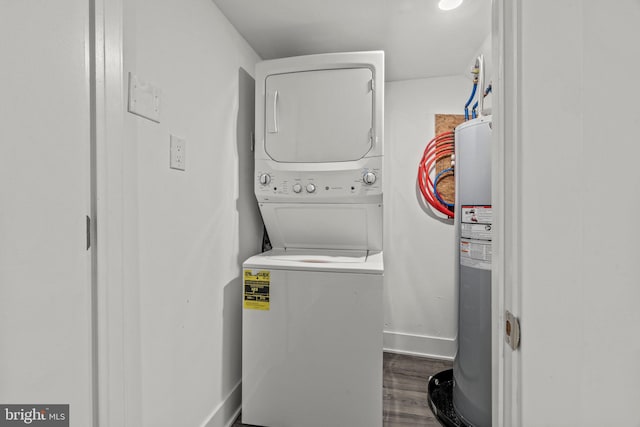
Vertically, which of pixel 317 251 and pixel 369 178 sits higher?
pixel 369 178

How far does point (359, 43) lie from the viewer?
1.94m

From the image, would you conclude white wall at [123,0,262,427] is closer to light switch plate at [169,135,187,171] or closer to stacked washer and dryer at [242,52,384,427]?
light switch plate at [169,135,187,171]

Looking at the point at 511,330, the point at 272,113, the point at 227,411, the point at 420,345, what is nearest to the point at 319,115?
the point at 272,113

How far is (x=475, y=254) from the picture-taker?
1.57 metres

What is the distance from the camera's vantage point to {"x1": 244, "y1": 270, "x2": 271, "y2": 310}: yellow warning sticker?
1.63 m

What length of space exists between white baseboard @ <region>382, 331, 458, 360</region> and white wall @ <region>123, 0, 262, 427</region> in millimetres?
1360

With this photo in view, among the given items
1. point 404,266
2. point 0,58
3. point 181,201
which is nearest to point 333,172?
point 181,201

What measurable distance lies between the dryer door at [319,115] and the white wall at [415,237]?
0.86 metres

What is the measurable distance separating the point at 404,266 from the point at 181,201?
6.20ft

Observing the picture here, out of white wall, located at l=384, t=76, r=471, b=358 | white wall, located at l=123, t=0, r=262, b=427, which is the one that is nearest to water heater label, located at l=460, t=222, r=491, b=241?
white wall, located at l=384, t=76, r=471, b=358

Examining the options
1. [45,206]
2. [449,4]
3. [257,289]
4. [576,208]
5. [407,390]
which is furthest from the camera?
[407,390]

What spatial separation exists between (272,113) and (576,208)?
1636mm

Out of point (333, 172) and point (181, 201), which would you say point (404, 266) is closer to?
point (333, 172)

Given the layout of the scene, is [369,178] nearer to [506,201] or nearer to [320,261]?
[320,261]
